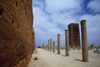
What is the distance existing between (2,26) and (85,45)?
27.2 feet

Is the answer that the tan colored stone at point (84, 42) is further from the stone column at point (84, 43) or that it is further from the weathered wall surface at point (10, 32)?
the weathered wall surface at point (10, 32)

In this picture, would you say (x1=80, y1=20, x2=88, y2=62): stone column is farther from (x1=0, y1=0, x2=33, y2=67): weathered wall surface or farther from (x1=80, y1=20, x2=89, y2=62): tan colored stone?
(x1=0, y1=0, x2=33, y2=67): weathered wall surface

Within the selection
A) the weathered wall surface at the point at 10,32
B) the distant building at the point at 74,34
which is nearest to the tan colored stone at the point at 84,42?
the weathered wall surface at the point at 10,32

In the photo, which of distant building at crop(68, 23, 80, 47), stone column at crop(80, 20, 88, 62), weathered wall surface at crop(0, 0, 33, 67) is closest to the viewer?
weathered wall surface at crop(0, 0, 33, 67)

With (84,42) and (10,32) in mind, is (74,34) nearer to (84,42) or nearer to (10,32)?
(84,42)

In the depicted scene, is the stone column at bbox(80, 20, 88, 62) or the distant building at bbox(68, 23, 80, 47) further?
the distant building at bbox(68, 23, 80, 47)

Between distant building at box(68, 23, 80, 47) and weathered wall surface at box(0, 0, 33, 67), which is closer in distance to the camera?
weathered wall surface at box(0, 0, 33, 67)

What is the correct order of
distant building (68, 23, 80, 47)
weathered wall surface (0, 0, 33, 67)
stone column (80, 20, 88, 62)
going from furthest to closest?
distant building (68, 23, 80, 47)
stone column (80, 20, 88, 62)
weathered wall surface (0, 0, 33, 67)

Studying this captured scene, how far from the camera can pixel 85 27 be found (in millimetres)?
8766

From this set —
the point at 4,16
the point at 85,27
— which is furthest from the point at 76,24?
the point at 4,16

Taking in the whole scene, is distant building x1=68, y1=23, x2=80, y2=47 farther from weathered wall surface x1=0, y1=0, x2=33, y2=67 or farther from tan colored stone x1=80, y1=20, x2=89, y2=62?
weathered wall surface x1=0, y1=0, x2=33, y2=67

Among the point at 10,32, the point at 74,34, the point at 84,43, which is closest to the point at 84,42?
the point at 84,43

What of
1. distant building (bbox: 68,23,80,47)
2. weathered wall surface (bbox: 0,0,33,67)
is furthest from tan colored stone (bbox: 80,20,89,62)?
distant building (bbox: 68,23,80,47)

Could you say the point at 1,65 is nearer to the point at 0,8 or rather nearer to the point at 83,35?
the point at 0,8
